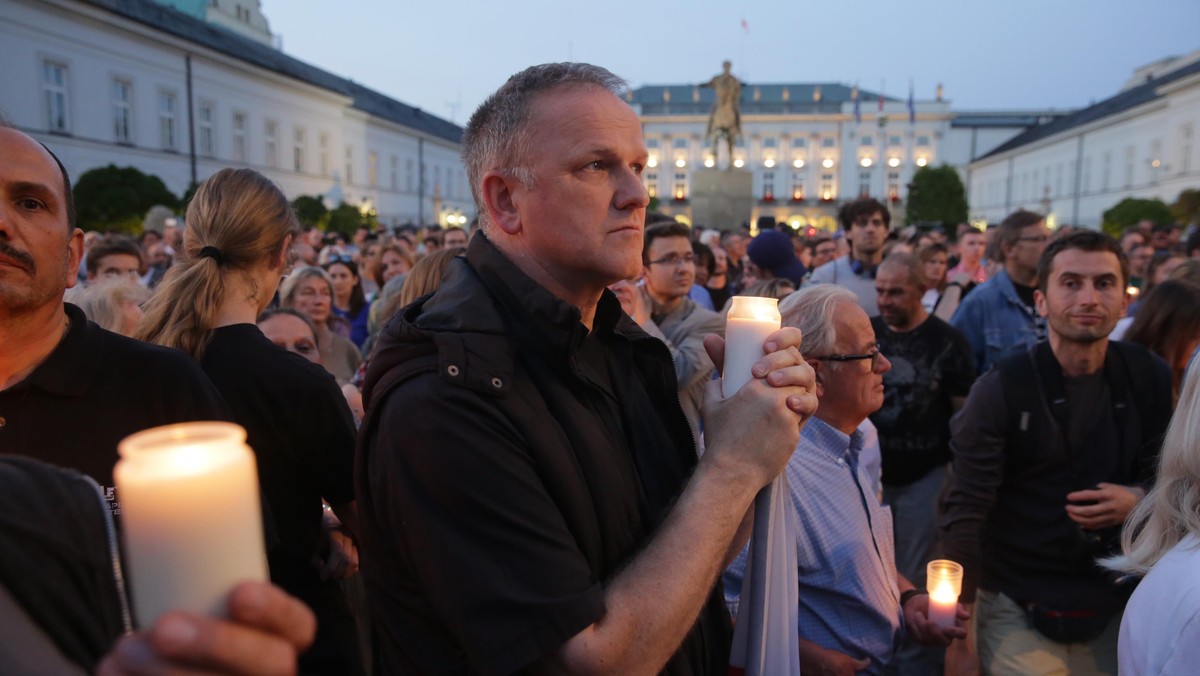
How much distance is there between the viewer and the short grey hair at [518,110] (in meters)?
1.71

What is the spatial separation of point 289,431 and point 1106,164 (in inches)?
2478

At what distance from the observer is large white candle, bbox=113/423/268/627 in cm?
66

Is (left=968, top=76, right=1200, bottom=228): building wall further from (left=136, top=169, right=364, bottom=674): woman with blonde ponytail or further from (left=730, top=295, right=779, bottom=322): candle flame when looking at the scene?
(left=730, top=295, right=779, bottom=322): candle flame

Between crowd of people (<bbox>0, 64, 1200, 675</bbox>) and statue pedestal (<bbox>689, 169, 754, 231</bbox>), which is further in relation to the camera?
statue pedestal (<bbox>689, 169, 754, 231</bbox>)

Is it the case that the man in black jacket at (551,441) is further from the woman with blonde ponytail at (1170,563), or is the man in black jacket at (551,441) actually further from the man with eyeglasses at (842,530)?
the woman with blonde ponytail at (1170,563)

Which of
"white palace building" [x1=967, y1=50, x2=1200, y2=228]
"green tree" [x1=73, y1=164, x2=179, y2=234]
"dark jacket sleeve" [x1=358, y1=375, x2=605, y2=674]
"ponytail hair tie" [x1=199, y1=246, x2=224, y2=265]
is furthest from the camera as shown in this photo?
"white palace building" [x1=967, y1=50, x2=1200, y2=228]

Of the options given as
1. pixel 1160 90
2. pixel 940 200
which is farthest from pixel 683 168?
pixel 1160 90

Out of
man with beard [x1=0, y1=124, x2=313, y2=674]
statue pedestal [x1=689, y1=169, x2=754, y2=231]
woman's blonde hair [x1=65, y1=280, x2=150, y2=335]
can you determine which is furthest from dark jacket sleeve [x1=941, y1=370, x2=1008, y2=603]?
statue pedestal [x1=689, y1=169, x2=754, y2=231]

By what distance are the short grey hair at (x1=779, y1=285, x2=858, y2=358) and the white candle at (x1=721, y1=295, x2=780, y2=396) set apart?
106 cm

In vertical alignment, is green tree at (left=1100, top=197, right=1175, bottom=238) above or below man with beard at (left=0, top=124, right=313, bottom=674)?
above

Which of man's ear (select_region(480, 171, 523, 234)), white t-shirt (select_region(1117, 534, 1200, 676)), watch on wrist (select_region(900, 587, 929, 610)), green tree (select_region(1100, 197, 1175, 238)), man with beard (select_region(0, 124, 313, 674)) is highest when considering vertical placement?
green tree (select_region(1100, 197, 1175, 238))

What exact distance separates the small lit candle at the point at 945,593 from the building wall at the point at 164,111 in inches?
752

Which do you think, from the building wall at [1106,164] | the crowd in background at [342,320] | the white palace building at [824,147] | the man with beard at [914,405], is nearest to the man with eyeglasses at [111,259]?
the crowd in background at [342,320]

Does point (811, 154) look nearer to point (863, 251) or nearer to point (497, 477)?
point (863, 251)
